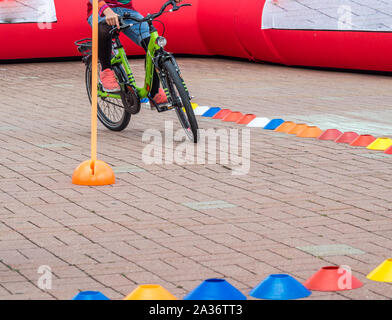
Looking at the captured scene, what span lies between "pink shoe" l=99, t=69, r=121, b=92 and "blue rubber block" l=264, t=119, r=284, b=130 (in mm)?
1655

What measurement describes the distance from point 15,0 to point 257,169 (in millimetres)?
10295

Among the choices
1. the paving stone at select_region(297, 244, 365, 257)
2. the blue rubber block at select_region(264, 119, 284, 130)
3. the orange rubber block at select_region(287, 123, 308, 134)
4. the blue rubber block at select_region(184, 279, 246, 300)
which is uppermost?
the blue rubber block at select_region(184, 279, 246, 300)

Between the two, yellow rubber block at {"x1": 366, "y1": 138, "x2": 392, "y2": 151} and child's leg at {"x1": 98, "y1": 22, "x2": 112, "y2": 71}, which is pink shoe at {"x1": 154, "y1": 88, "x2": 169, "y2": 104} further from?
yellow rubber block at {"x1": 366, "y1": 138, "x2": 392, "y2": 151}

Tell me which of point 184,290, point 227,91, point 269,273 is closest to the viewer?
point 184,290

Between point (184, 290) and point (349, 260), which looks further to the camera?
point (349, 260)

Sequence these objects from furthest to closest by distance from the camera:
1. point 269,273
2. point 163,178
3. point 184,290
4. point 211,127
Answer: point 211,127 < point 163,178 < point 269,273 < point 184,290

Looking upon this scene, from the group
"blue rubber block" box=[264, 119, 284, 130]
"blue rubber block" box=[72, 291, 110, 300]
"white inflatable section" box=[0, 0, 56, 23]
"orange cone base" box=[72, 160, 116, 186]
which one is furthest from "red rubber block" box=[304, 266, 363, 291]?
"white inflatable section" box=[0, 0, 56, 23]

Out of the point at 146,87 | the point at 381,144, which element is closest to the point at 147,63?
the point at 146,87

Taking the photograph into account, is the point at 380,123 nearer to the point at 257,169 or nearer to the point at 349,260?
the point at 257,169

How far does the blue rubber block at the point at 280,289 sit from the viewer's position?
4.10 meters

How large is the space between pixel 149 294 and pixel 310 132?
5247 millimetres

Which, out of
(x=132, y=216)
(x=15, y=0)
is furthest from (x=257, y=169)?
(x=15, y=0)

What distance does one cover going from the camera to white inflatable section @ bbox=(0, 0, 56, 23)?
16172mm

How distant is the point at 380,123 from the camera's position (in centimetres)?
979
